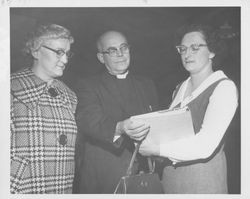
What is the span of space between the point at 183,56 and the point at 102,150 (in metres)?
0.69

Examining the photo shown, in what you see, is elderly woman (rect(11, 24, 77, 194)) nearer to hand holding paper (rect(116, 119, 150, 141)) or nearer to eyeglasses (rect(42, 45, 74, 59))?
eyeglasses (rect(42, 45, 74, 59))

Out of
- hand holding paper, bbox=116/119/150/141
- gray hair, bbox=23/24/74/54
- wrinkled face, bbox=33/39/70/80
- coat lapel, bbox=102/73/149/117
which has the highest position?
gray hair, bbox=23/24/74/54

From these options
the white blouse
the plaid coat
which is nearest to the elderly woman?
the plaid coat

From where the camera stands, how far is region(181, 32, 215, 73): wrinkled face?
2.09m

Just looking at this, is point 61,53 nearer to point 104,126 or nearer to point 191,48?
point 104,126

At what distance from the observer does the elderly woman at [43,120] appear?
81.8 inches

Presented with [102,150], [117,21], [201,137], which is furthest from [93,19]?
[201,137]

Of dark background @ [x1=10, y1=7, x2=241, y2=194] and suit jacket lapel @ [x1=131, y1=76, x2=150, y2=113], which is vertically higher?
dark background @ [x1=10, y1=7, x2=241, y2=194]

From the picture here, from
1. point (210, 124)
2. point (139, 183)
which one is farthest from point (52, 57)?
point (210, 124)

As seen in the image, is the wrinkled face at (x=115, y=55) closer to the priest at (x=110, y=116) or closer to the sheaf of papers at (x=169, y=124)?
the priest at (x=110, y=116)

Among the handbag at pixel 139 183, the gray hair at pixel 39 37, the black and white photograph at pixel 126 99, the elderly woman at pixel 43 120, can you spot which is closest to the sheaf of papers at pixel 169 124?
the black and white photograph at pixel 126 99

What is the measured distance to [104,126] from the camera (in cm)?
209

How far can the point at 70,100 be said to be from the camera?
2.13 meters

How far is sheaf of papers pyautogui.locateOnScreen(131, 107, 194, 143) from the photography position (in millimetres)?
2057
